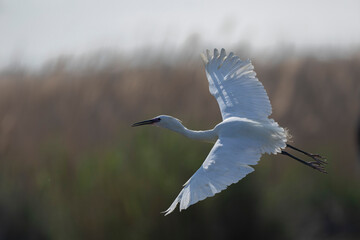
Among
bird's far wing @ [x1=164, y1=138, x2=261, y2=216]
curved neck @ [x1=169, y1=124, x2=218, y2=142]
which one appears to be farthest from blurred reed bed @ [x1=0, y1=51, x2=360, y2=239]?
bird's far wing @ [x1=164, y1=138, x2=261, y2=216]

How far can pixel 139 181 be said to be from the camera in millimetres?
5383

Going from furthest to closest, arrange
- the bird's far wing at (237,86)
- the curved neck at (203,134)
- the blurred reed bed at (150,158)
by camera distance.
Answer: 1. the blurred reed bed at (150,158)
2. the bird's far wing at (237,86)
3. the curved neck at (203,134)

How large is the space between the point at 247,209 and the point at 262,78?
206 cm

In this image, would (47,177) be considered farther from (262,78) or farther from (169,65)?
(262,78)

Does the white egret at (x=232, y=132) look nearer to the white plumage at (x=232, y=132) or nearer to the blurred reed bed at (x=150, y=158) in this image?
the white plumage at (x=232, y=132)

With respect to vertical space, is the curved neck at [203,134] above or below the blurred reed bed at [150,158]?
above

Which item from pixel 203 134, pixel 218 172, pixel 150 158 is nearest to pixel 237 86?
pixel 203 134

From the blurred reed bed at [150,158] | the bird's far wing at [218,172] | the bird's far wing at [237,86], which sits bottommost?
the blurred reed bed at [150,158]

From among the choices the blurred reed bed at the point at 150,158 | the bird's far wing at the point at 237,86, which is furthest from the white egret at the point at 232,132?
the blurred reed bed at the point at 150,158

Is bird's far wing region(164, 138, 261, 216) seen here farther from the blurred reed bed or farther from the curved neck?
the blurred reed bed

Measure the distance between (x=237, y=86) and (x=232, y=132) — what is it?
0.61 metres

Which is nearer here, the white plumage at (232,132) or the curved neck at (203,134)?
the white plumage at (232,132)

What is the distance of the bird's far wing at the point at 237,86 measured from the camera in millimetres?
4098

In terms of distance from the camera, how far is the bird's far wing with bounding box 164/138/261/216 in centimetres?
306
